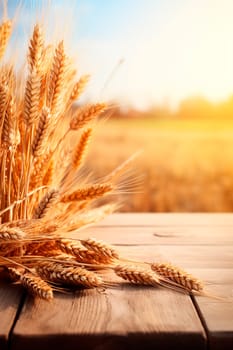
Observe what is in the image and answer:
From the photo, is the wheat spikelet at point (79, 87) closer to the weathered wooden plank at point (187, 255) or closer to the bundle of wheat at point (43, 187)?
the bundle of wheat at point (43, 187)

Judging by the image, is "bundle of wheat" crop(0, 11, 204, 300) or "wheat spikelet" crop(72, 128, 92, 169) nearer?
"bundle of wheat" crop(0, 11, 204, 300)

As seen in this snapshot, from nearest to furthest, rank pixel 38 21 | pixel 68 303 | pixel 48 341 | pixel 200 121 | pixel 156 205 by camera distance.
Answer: pixel 48 341 → pixel 68 303 → pixel 38 21 → pixel 156 205 → pixel 200 121

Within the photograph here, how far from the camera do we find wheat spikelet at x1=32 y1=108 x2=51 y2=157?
39.5 inches

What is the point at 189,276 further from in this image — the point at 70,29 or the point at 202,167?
the point at 202,167

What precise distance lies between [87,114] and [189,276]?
405 millimetres

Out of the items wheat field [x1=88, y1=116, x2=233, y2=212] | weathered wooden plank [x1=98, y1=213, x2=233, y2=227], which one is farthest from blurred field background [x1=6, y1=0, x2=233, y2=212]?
weathered wooden plank [x1=98, y1=213, x2=233, y2=227]

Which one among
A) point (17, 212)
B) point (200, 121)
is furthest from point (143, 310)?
point (200, 121)

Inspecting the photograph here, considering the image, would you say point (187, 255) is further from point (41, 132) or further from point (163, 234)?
point (41, 132)

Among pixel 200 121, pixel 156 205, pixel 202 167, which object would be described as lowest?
pixel 156 205

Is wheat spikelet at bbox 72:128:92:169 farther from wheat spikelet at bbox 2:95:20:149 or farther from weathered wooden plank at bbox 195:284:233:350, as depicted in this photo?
weathered wooden plank at bbox 195:284:233:350

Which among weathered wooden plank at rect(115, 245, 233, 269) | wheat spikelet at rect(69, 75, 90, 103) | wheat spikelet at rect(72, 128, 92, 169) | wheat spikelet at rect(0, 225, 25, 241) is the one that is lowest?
weathered wooden plank at rect(115, 245, 233, 269)

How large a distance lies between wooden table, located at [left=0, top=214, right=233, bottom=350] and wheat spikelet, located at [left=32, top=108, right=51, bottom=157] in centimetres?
27

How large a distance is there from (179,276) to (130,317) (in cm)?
17

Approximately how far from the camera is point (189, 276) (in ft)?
3.09
